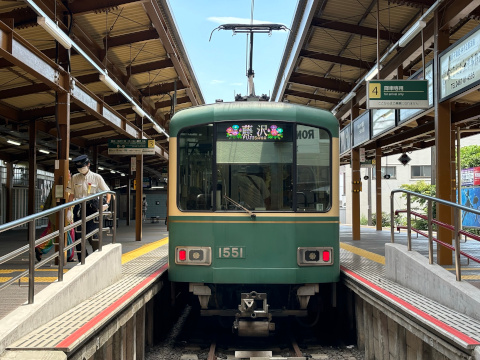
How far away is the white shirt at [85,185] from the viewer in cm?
705

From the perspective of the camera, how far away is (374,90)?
8.48m

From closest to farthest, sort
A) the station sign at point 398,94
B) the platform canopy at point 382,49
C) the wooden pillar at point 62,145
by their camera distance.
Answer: the platform canopy at point 382,49
the station sign at point 398,94
the wooden pillar at point 62,145

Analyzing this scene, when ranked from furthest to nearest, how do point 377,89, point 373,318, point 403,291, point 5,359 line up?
point 377,89 → point 373,318 → point 403,291 → point 5,359

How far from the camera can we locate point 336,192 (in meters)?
6.35

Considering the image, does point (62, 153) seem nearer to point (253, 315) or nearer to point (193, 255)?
point (193, 255)

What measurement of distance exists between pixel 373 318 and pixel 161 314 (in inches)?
132

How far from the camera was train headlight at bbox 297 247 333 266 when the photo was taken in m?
6.14

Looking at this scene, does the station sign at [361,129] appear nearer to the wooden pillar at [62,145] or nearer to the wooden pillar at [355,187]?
the wooden pillar at [355,187]

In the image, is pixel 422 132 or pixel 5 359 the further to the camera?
pixel 422 132

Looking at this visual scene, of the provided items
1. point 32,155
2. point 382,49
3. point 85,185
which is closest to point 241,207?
point 85,185

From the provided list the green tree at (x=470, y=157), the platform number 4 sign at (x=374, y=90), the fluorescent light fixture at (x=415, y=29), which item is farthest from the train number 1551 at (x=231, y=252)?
the green tree at (x=470, y=157)

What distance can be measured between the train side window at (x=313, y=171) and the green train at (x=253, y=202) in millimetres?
12

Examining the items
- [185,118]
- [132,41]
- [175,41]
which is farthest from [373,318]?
[175,41]

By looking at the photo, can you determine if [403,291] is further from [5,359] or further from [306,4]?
[306,4]
